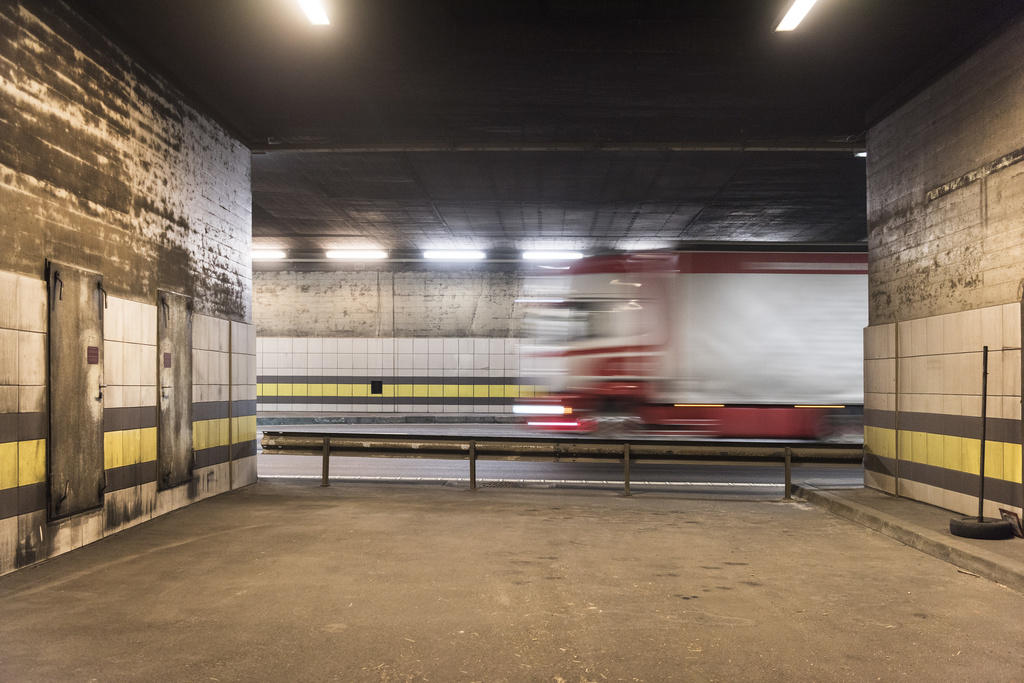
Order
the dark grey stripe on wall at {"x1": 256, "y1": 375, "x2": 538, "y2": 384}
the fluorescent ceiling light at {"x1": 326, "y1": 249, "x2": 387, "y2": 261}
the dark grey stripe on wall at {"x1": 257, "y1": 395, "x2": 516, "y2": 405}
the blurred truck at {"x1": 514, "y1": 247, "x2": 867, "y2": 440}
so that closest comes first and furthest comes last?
the blurred truck at {"x1": 514, "y1": 247, "x2": 867, "y2": 440} → the fluorescent ceiling light at {"x1": 326, "y1": 249, "x2": 387, "y2": 261} → the dark grey stripe on wall at {"x1": 256, "y1": 375, "x2": 538, "y2": 384} → the dark grey stripe on wall at {"x1": 257, "y1": 395, "x2": 516, "y2": 405}

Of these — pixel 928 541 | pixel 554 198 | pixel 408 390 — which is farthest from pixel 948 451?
pixel 408 390

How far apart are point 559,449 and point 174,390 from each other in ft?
16.6

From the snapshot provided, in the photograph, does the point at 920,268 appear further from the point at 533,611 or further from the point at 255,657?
the point at 255,657

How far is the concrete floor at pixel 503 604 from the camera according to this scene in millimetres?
4008

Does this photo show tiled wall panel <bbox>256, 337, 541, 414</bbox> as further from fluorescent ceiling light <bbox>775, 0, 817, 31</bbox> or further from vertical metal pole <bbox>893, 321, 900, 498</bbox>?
fluorescent ceiling light <bbox>775, 0, 817, 31</bbox>

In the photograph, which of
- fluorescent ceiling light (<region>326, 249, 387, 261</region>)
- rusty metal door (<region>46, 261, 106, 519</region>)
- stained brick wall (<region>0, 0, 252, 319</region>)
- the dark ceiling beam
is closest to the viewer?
stained brick wall (<region>0, 0, 252, 319</region>)

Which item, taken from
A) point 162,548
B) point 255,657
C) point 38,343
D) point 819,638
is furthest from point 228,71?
point 819,638

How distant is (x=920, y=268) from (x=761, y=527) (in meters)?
3.85

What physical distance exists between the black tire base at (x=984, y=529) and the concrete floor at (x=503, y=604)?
19.8 inches

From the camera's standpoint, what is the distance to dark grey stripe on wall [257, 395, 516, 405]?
2450 centimetres

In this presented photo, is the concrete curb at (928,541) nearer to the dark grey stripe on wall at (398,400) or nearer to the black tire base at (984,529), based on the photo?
the black tire base at (984,529)

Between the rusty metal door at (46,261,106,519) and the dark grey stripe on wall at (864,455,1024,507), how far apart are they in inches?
353

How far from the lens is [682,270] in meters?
12.7

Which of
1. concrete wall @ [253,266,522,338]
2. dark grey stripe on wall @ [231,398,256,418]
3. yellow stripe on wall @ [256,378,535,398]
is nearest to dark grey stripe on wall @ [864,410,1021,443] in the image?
dark grey stripe on wall @ [231,398,256,418]
